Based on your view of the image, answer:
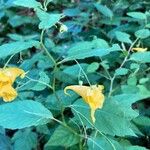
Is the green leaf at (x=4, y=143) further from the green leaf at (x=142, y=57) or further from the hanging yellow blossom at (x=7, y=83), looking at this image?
the green leaf at (x=142, y=57)

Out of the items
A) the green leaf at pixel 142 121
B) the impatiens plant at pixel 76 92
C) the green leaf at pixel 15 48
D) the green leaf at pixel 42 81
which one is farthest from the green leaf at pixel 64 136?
the green leaf at pixel 142 121

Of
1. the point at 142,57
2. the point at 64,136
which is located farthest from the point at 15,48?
the point at 142,57

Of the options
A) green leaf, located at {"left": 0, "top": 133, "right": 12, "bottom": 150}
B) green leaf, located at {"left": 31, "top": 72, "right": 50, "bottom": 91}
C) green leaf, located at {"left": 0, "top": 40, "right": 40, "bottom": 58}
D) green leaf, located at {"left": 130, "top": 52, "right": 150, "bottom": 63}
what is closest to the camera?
green leaf, located at {"left": 0, "top": 40, "right": 40, "bottom": 58}

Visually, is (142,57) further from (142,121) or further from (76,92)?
(76,92)

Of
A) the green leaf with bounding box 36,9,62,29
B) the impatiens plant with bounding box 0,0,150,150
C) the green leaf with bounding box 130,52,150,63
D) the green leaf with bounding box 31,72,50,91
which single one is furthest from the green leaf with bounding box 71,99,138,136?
the green leaf with bounding box 130,52,150,63

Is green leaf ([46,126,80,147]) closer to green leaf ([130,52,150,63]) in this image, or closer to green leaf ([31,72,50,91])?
green leaf ([31,72,50,91])

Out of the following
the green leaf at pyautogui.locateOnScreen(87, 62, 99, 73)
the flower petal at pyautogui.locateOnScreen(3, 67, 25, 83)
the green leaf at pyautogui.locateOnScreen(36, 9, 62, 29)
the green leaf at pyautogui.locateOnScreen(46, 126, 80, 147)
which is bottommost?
the green leaf at pyautogui.locateOnScreen(87, 62, 99, 73)
